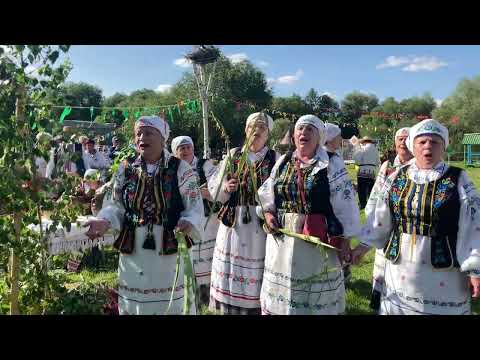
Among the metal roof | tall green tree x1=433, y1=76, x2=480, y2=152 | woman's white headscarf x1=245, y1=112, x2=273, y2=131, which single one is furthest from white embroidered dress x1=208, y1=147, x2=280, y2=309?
tall green tree x1=433, y1=76, x2=480, y2=152

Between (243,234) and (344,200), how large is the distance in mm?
1359

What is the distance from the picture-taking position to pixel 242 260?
4348 millimetres

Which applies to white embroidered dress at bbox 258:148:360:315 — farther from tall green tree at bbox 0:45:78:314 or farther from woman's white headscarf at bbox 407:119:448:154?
tall green tree at bbox 0:45:78:314

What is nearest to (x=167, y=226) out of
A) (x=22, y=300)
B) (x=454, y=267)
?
(x=22, y=300)

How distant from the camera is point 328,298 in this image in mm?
3326

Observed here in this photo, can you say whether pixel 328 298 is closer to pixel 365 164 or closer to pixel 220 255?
pixel 220 255

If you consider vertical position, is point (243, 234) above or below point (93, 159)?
below

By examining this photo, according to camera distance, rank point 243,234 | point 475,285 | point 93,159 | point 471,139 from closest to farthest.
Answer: point 475,285 < point 243,234 < point 93,159 < point 471,139

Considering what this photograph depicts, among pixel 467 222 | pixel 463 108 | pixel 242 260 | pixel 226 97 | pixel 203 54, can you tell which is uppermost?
pixel 463 108

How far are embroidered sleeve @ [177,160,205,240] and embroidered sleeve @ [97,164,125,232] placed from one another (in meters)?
0.47

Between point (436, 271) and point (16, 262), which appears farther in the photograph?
point (16, 262)

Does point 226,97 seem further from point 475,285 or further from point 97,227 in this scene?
point 475,285

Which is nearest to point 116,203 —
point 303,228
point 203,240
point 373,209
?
point 303,228
